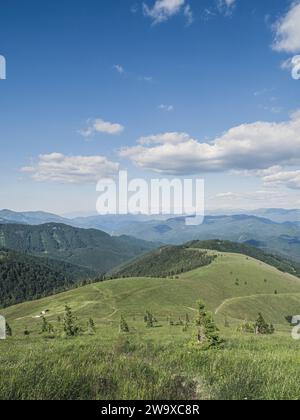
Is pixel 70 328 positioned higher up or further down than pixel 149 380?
further down

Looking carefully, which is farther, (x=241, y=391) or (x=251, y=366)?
(x=251, y=366)

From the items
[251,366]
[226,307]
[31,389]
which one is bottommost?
[226,307]

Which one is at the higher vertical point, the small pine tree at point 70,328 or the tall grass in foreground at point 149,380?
the tall grass in foreground at point 149,380

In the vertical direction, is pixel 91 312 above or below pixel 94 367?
below

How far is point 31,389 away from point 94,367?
1667 millimetres

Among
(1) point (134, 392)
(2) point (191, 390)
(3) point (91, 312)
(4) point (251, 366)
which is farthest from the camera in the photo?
(3) point (91, 312)

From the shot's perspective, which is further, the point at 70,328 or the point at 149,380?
the point at 70,328

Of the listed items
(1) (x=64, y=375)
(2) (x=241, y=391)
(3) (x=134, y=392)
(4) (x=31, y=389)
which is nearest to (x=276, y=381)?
(2) (x=241, y=391)

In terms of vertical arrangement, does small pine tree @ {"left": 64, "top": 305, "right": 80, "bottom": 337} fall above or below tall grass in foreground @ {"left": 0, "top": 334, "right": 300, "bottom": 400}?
below

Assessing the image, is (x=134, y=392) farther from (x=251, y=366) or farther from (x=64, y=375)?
(x=251, y=366)

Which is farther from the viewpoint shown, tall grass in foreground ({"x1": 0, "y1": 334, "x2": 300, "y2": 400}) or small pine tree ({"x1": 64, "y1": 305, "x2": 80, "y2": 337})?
small pine tree ({"x1": 64, "y1": 305, "x2": 80, "y2": 337})

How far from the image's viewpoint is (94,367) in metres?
7.90

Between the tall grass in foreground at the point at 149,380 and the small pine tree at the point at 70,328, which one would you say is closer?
the tall grass in foreground at the point at 149,380

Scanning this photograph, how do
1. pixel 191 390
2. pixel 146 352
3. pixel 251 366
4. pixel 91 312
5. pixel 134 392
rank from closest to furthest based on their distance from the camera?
1. pixel 134 392
2. pixel 191 390
3. pixel 251 366
4. pixel 146 352
5. pixel 91 312
